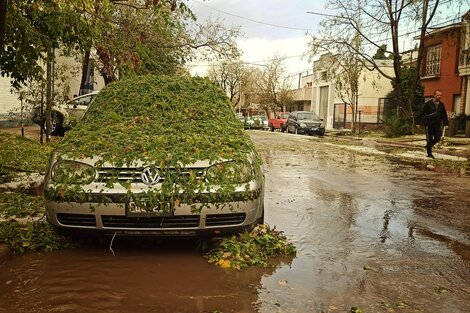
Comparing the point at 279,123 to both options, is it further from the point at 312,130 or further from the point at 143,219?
the point at 143,219

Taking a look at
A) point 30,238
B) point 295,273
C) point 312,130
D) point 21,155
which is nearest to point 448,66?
point 312,130

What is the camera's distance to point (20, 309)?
3.45 metres

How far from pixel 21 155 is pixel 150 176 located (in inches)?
325

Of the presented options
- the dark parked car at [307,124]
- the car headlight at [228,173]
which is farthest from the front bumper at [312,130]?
the car headlight at [228,173]

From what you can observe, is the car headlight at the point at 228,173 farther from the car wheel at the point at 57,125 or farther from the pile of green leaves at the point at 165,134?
the car wheel at the point at 57,125

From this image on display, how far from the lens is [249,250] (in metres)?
4.69

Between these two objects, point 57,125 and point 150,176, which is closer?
point 150,176

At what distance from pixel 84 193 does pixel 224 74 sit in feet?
233

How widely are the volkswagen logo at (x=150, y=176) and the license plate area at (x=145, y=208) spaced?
0.62 feet

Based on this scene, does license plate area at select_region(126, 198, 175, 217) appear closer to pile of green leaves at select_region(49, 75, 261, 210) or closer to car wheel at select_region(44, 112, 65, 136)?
pile of green leaves at select_region(49, 75, 261, 210)

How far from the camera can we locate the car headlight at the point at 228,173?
448 centimetres

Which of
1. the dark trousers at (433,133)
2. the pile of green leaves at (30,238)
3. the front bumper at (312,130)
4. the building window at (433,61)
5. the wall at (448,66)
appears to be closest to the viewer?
the pile of green leaves at (30,238)

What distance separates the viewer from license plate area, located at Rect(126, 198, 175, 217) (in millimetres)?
4285

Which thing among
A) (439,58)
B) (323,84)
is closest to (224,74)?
(323,84)
